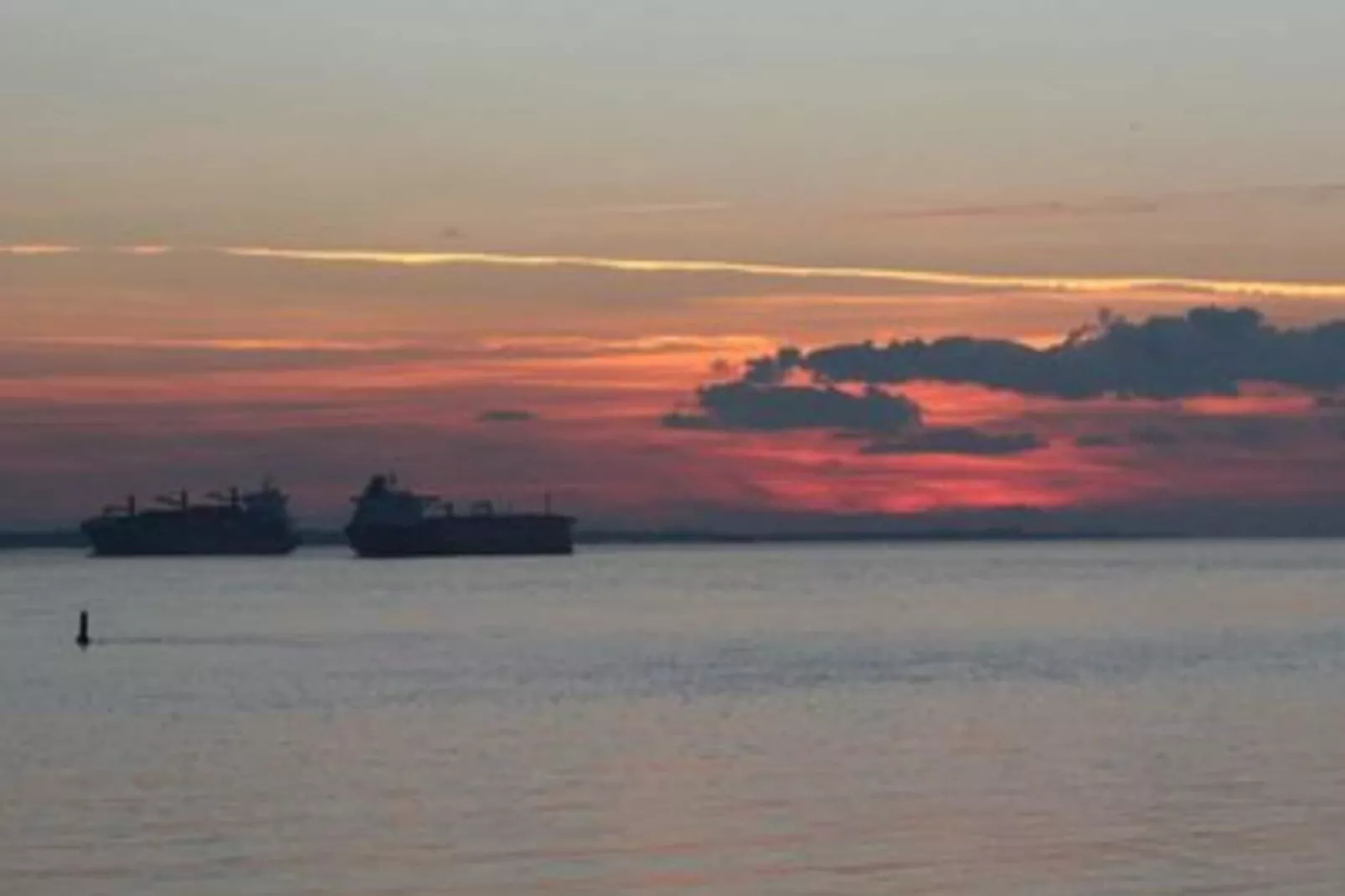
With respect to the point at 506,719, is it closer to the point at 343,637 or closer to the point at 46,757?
the point at 46,757

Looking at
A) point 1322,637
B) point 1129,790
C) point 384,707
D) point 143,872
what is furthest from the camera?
point 1322,637

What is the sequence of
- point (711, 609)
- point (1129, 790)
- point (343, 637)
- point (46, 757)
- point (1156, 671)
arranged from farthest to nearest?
point (711, 609), point (343, 637), point (1156, 671), point (46, 757), point (1129, 790)

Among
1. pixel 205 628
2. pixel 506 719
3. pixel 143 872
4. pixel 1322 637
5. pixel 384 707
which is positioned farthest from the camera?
pixel 205 628

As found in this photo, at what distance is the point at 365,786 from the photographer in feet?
172

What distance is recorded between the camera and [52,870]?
4038 cm

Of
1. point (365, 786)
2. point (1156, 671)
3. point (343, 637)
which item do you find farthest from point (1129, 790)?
point (343, 637)

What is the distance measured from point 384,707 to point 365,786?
2309 cm

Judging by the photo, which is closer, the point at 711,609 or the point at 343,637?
the point at 343,637

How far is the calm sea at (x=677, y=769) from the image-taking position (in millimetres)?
40188

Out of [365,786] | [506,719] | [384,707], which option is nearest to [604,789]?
[365,786]

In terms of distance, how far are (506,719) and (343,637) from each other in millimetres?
55822

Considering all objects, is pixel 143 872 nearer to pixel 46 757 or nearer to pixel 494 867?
pixel 494 867

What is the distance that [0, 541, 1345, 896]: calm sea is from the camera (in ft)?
132

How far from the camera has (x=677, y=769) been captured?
5534 cm
